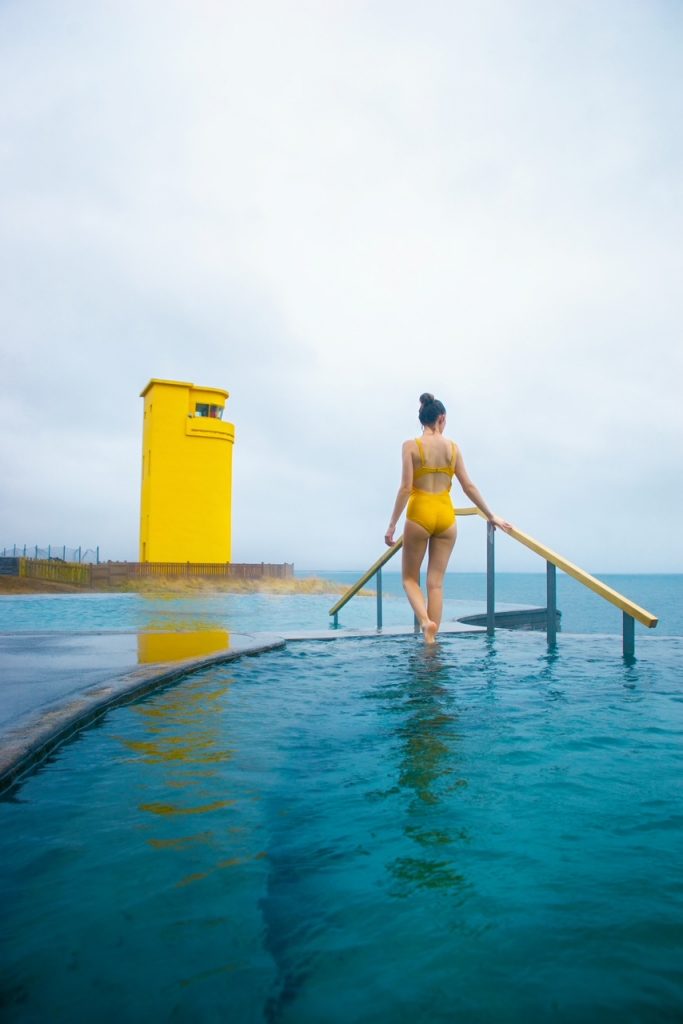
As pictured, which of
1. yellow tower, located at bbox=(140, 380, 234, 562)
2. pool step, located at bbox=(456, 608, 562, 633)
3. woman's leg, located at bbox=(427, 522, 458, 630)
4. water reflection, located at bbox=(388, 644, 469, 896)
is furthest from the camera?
yellow tower, located at bbox=(140, 380, 234, 562)

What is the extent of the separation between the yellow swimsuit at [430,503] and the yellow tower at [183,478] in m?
23.3

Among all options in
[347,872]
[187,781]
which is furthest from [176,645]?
[347,872]

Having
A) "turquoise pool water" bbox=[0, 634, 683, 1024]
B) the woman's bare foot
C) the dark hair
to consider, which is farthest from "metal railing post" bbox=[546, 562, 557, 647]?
"turquoise pool water" bbox=[0, 634, 683, 1024]

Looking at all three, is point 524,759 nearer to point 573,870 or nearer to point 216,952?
point 573,870

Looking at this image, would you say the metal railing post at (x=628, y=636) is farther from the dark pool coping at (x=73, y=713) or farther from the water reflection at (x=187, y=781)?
the water reflection at (x=187, y=781)

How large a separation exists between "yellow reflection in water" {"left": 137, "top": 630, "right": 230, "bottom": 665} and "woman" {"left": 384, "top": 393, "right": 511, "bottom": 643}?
1744 mm

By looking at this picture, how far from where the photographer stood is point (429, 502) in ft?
18.7

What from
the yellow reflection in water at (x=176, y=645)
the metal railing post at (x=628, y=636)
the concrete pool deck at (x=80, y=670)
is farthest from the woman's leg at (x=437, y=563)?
the yellow reflection in water at (x=176, y=645)

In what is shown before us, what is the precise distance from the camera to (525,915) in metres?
1.53

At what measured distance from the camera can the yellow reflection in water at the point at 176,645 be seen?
5.18 metres

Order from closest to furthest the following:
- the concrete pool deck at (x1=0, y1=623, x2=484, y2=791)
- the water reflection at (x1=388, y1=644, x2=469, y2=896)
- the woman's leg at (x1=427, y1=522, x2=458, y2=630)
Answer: the water reflection at (x1=388, y1=644, x2=469, y2=896) < the concrete pool deck at (x1=0, y1=623, x2=484, y2=791) < the woman's leg at (x1=427, y1=522, x2=458, y2=630)

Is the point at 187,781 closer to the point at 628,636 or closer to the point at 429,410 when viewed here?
the point at 429,410

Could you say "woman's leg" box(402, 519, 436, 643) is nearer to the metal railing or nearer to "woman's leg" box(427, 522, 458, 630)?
"woman's leg" box(427, 522, 458, 630)

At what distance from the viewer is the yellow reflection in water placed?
5.18 metres
